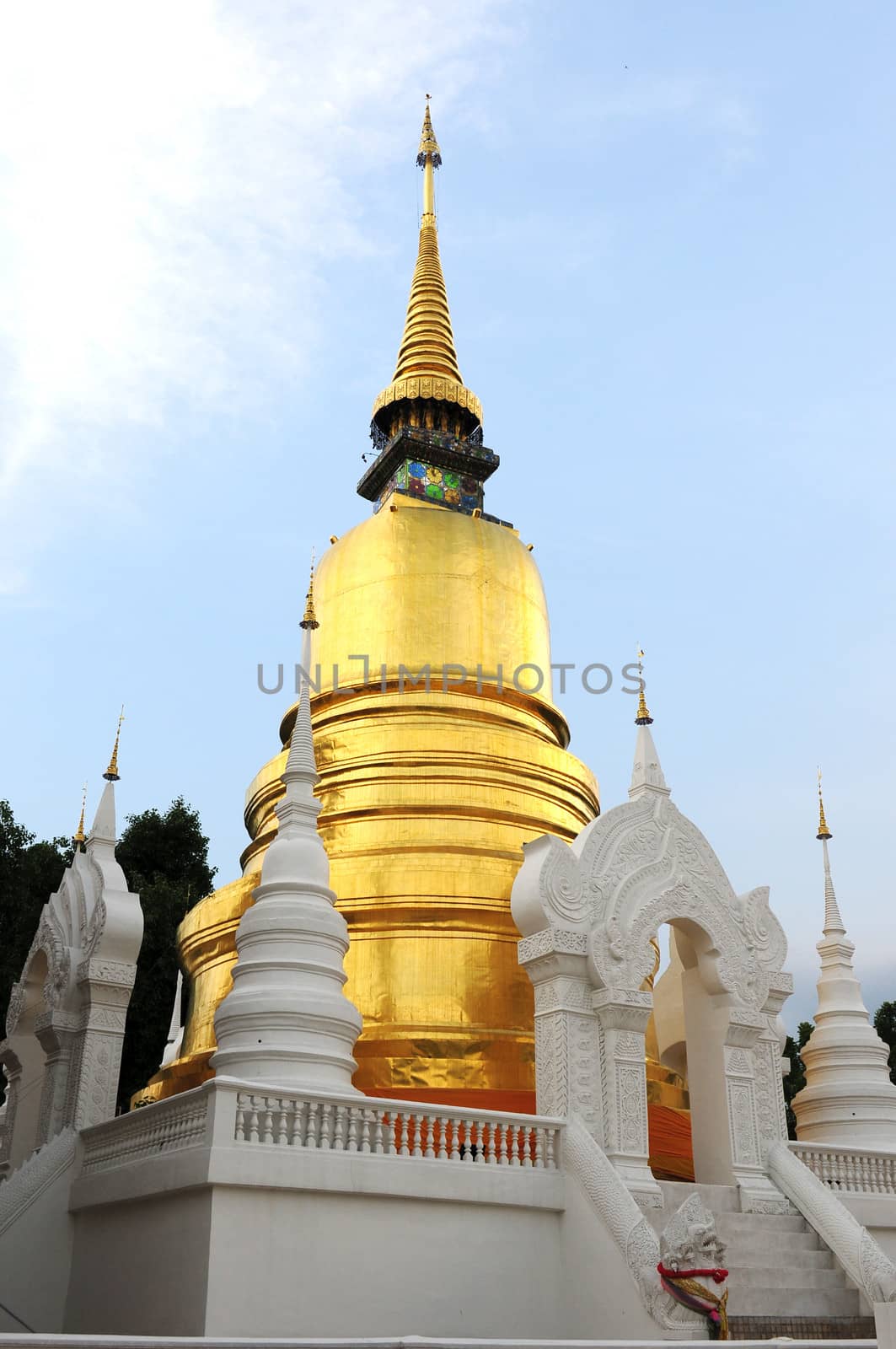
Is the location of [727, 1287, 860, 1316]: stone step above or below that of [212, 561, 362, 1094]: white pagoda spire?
below

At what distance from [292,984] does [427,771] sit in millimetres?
4636

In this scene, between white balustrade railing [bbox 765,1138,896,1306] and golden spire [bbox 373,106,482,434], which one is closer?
white balustrade railing [bbox 765,1138,896,1306]

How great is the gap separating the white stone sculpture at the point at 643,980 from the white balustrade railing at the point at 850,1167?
0.40 meters

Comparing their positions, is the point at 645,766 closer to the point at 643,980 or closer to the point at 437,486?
the point at 643,980

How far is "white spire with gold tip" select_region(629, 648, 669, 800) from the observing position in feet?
39.9

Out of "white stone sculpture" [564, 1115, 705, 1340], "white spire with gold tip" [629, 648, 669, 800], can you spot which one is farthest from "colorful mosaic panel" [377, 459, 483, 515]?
"white stone sculpture" [564, 1115, 705, 1340]

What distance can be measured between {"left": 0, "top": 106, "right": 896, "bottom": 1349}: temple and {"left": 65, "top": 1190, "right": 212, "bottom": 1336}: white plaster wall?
0.11 feet

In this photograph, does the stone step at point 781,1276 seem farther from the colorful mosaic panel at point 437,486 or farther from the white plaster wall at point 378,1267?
the colorful mosaic panel at point 437,486

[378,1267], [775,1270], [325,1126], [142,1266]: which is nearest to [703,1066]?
[775,1270]

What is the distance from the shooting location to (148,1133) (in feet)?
32.2

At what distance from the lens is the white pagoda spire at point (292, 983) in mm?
9555

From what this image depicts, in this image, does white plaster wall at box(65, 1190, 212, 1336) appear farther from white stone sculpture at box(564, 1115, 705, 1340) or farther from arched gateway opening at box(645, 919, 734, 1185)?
arched gateway opening at box(645, 919, 734, 1185)

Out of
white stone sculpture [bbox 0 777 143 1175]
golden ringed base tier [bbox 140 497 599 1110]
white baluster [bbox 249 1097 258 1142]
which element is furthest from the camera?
golden ringed base tier [bbox 140 497 599 1110]

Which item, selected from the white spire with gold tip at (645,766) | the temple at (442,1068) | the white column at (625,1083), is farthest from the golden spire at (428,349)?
the white column at (625,1083)
